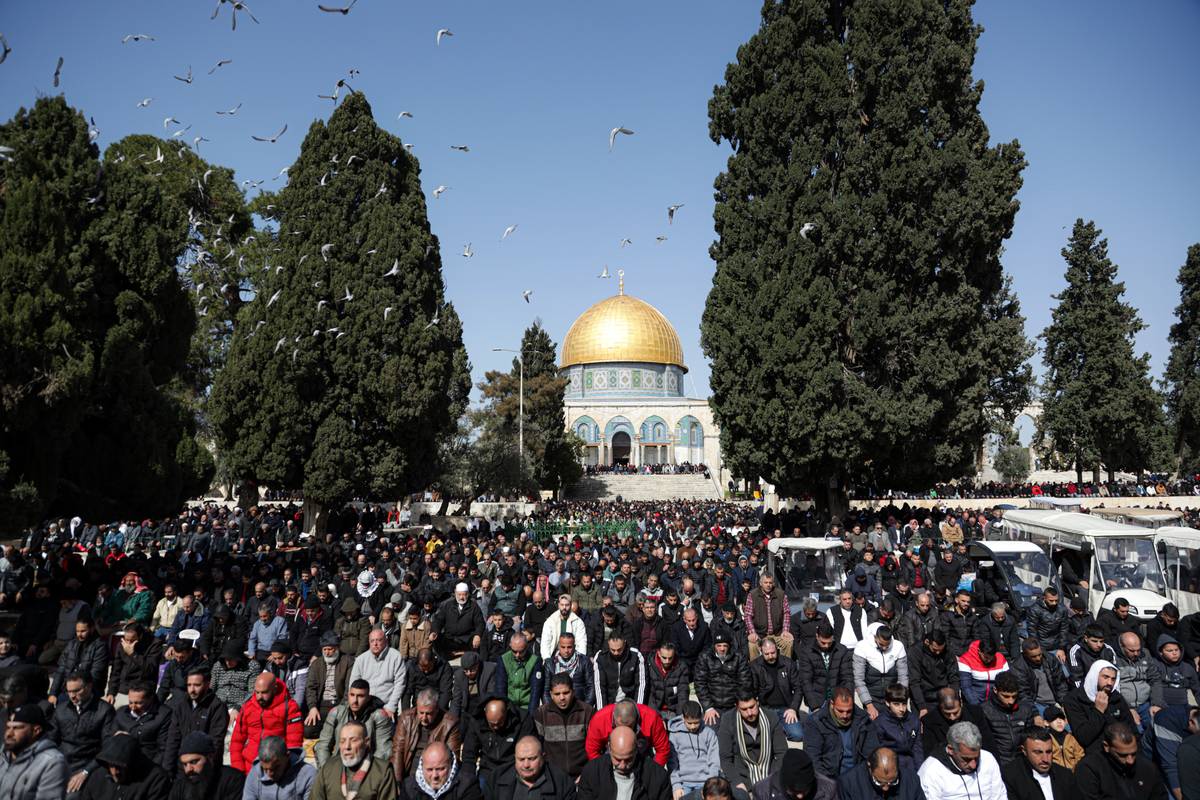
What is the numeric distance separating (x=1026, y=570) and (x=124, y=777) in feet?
38.7

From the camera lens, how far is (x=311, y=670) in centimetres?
686

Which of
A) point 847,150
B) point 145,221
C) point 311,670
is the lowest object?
point 311,670

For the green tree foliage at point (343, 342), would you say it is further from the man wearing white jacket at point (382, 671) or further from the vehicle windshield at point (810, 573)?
the man wearing white jacket at point (382, 671)

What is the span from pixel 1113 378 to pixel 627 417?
32897 mm

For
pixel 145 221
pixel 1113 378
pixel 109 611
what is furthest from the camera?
pixel 1113 378

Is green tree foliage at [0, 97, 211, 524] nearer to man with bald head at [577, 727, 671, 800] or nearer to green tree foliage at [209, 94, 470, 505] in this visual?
green tree foliage at [209, 94, 470, 505]

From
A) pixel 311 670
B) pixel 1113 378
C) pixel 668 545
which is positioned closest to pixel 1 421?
pixel 311 670

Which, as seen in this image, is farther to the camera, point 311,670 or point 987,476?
point 987,476

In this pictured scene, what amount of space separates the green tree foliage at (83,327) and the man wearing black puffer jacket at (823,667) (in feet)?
34.6

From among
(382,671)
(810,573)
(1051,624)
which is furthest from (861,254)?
(382,671)

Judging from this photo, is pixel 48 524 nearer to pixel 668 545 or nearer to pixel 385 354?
pixel 385 354

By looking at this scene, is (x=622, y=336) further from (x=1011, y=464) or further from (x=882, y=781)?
(x=882, y=781)

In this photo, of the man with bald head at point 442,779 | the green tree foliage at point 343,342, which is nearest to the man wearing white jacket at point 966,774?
the man with bald head at point 442,779

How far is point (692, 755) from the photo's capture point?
204 inches
